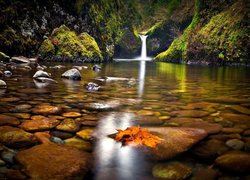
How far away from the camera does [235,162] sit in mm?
2238

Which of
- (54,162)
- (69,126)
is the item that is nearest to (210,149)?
(54,162)

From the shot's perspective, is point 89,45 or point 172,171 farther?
point 89,45

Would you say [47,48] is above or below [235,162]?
above

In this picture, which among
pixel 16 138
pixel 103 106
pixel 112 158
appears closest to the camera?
pixel 112 158

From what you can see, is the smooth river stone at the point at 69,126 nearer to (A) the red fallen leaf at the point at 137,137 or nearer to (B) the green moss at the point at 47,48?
(A) the red fallen leaf at the point at 137,137

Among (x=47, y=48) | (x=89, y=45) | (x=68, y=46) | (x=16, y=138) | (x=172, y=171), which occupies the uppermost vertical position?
(x=89, y=45)

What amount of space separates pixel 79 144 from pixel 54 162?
547mm

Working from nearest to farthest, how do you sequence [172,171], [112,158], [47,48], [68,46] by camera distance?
[172,171] < [112,158] < [47,48] < [68,46]

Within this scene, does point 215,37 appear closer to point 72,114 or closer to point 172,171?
point 72,114

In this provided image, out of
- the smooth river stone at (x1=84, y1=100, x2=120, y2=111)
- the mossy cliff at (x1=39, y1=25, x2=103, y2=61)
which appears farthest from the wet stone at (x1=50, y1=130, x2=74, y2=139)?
the mossy cliff at (x1=39, y1=25, x2=103, y2=61)

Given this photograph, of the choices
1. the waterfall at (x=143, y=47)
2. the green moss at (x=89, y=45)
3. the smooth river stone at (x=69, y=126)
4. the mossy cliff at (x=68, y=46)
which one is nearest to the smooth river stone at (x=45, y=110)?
the smooth river stone at (x=69, y=126)

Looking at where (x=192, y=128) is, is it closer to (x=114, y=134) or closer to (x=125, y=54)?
(x=114, y=134)

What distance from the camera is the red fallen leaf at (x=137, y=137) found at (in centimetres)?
274

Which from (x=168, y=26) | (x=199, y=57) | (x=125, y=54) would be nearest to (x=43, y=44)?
(x=199, y=57)
